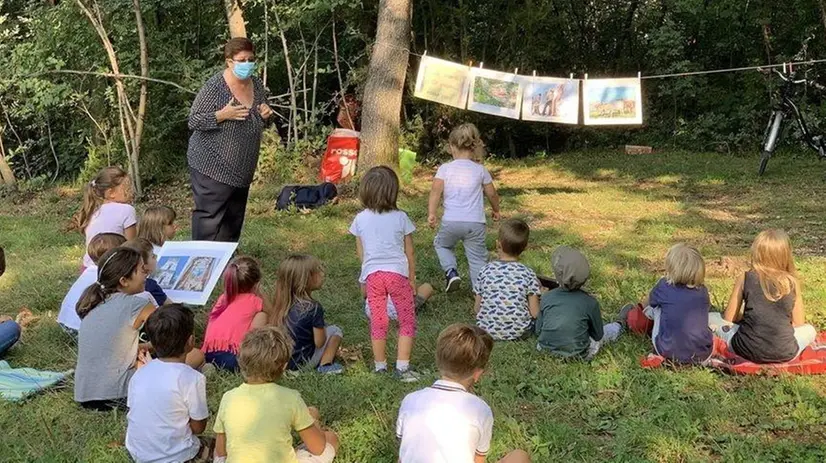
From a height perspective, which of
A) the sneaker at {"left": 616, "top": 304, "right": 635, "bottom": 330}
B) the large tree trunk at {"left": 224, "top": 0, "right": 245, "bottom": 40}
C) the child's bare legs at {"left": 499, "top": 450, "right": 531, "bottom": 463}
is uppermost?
the large tree trunk at {"left": 224, "top": 0, "right": 245, "bottom": 40}

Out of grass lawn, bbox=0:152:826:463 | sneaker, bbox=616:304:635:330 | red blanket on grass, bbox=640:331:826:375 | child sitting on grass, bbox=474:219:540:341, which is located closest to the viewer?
grass lawn, bbox=0:152:826:463

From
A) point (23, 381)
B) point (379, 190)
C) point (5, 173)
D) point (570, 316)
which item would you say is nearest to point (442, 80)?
point (379, 190)

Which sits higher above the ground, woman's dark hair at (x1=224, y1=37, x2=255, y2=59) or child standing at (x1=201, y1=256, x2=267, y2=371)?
woman's dark hair at (x1=224, y1=37, x2=255, y2=59)

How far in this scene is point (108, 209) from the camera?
4957mm

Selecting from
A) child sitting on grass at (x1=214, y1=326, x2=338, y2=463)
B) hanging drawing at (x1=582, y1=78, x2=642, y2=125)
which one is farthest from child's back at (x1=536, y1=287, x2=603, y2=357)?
hanging drawing at (x1=582, y1=78, x2=642, y2=125)

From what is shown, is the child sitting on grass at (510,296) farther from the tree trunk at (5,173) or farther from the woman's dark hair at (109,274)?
the tree trunk at (5,173)

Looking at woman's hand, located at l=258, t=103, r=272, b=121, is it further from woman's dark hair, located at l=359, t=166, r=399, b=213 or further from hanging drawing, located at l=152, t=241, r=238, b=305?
woman's dark hair, located at l=359, t=166, r=399, b=213

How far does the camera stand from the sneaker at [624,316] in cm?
477

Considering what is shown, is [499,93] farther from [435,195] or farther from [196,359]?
[196,359]

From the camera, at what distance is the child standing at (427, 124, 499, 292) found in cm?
545

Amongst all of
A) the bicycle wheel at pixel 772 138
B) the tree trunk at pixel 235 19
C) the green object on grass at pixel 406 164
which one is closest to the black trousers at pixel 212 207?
the green object on grass at pixel 406 164

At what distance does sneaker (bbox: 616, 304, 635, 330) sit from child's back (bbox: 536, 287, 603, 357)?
1.48 feet

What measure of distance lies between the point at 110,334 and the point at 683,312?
9.87ft

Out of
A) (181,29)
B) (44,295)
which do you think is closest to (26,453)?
(44,295)
